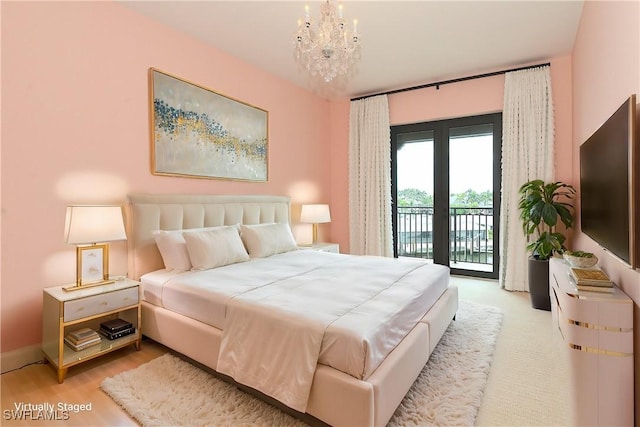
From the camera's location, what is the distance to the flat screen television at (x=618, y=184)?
1461 millimetres

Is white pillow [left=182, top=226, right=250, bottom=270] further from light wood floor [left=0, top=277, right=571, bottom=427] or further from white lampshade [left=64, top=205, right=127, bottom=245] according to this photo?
light wood floor [left=0, top=277, right=571, bottom=427]

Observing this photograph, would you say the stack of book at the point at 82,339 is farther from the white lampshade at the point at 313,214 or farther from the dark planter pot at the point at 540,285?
the dark planter pot at the point at 540,285

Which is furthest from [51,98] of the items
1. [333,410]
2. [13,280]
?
[333,410]

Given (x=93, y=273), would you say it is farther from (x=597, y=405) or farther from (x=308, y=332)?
(x=597, y=405)

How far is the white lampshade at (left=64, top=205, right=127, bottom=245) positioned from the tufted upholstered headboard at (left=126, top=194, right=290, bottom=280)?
0.44 meters

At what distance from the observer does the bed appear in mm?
1516

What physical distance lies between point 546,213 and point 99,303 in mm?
4360

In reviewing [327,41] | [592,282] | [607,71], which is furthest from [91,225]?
[607,71]

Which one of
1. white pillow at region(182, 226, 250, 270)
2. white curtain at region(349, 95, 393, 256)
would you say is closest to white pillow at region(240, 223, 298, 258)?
white pillow at region(182, 226, 250, 270)

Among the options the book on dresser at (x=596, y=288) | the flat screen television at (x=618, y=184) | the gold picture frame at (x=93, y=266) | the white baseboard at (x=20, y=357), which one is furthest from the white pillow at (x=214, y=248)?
the flat screen television at (x=618, y=184)

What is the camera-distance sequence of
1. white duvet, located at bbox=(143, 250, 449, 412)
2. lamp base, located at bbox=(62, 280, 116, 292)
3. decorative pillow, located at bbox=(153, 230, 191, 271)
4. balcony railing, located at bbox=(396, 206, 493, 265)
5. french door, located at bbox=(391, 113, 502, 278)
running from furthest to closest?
balcony railing, located at bbox=(396, 206, 493, 265) → french door, located at bbox=(391, 113, 502, 278) → decorative pillow, located at bbox=(153, 230, 191, 271) → lamp base, located at bbox=(62, 280, 116, 292) → white duvet, located at bbox=(143, 250, 449, 412)

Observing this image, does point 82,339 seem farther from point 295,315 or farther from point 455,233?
point 455,233

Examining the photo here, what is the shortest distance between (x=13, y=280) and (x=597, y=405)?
12.3ft

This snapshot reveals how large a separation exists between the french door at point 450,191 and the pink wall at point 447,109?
0.62ft
